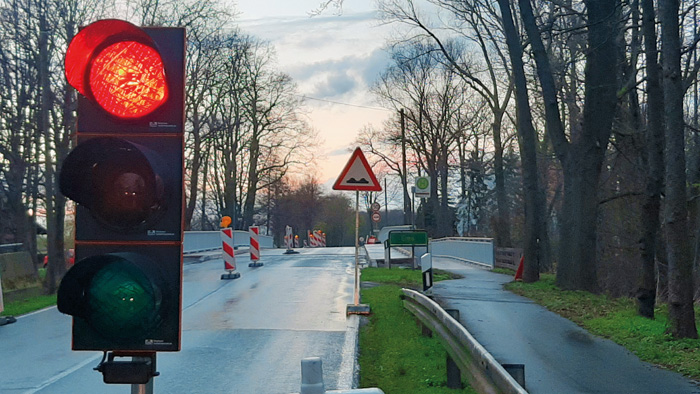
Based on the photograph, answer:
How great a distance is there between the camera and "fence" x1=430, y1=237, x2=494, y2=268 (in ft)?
96.8

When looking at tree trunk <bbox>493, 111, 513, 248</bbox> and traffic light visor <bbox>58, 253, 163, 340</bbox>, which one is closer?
traffic light visor <bbox>58, 253, 163, 340</bbox>

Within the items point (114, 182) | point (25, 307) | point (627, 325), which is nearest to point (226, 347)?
point (627, 325)

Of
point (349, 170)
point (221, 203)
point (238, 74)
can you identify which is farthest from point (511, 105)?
point (221, 203)

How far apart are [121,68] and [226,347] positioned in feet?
25.4

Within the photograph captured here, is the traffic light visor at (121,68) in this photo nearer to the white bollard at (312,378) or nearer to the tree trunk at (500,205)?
the white bollard at (312,378)

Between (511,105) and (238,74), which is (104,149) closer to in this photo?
(511,105)

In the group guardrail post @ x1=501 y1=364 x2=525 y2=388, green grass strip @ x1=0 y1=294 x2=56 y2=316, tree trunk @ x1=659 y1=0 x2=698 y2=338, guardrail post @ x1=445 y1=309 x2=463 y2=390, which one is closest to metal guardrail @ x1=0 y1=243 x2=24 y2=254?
green grass strip @ x1=0 y1=294 x2=56 y2=316

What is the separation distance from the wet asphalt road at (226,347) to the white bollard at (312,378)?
4.78 m

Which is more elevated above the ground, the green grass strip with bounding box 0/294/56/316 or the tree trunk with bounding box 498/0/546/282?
the tree trunk with bounding box 498/0/546/282

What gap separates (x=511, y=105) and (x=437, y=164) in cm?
1416

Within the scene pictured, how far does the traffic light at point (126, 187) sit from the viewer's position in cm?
301

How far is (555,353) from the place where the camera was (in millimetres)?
9797

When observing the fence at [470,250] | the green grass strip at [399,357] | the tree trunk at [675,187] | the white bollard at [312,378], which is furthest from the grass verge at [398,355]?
the fence at [470,250]

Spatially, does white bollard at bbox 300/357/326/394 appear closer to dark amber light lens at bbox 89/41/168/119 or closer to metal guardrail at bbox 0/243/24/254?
dark amber light lens at bbox 89/41/168/119
